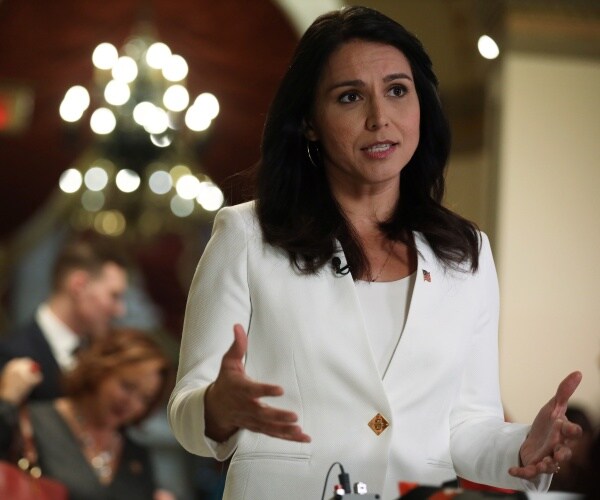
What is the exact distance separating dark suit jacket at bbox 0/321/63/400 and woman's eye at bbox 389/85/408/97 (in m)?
3.99

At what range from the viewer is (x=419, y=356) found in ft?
7.51

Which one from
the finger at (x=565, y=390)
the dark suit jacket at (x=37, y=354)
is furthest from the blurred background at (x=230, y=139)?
the dark suit jacket at (x=37, y=354)

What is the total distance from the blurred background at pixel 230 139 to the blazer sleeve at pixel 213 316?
0.88 feet

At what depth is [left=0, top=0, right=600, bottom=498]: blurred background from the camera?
7.78 meters

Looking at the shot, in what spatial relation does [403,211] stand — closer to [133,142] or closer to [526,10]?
[526,10]

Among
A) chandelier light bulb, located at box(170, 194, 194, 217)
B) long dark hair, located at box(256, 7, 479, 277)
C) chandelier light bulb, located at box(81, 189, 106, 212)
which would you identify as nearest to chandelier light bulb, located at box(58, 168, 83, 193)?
chandelier light bulb, located at box(81, 189, 106, 212)

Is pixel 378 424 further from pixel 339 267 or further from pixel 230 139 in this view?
pixel 230 139

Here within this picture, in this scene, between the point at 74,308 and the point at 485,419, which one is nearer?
the point at 485,419

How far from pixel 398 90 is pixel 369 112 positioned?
87 millimetres

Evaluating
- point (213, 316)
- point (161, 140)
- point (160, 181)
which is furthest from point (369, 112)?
point (160, 181)

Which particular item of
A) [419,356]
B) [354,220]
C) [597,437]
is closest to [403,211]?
[354,220]

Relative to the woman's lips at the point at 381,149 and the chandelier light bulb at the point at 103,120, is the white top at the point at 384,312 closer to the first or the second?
the woman's lips at the point at 381,149

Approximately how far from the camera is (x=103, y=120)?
1024cm

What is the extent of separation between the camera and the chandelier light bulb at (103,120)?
1020 centimetres
